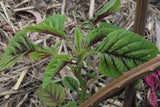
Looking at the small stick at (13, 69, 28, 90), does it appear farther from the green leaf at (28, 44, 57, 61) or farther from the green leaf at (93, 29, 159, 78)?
the green leaf at (93, 29, 159, 78)

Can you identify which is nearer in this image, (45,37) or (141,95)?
(141,95)

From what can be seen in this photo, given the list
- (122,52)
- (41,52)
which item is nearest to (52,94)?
(41,52)

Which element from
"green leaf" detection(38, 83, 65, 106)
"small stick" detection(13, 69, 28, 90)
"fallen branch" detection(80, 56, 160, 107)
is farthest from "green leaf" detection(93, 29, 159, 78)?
"small stick" detection(13, 69, 28, 90)

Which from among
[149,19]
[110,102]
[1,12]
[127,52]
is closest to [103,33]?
[127,52]

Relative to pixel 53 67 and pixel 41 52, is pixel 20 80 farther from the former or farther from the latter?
pixel 53 67

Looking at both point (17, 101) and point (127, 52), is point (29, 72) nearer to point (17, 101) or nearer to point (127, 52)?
point (17, 101)

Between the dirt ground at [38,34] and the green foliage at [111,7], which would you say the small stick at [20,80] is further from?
the green foliage at [111,7]
